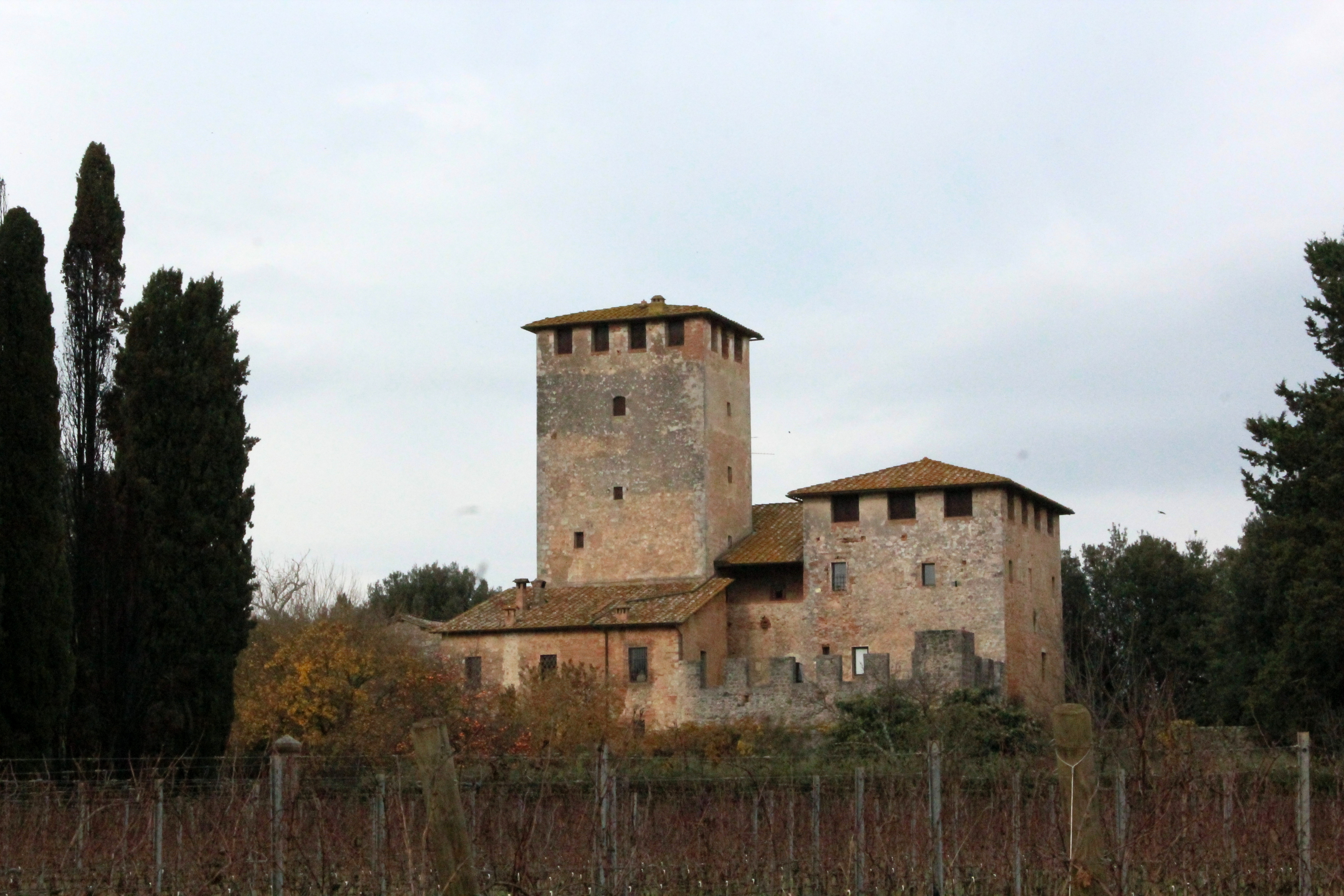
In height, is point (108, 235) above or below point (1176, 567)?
above

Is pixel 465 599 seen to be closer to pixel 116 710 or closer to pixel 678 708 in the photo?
pixel 678 708

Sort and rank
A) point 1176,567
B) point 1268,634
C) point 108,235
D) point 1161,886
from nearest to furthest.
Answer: point 1161,886 < point 108,235 < point 1268,634 < point 1176,567

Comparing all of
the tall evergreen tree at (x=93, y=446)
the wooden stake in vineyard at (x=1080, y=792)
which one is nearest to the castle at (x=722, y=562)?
the tall evergreen tree at (x=93, y=446)

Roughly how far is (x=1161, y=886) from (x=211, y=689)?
49.0 ft

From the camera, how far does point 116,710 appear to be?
2481 cm

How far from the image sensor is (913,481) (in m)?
41.2

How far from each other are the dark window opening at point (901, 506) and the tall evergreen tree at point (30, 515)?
21.7m

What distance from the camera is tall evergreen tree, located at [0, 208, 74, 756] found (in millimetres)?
21922

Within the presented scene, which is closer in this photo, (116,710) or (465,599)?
(116,710)

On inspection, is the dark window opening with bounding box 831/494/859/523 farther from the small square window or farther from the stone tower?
the stone tower

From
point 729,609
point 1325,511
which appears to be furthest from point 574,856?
point 729,609

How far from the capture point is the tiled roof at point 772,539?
42875mm

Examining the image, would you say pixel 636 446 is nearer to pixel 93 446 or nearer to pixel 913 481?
pixel 913 481

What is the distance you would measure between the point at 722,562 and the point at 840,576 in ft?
10.2
